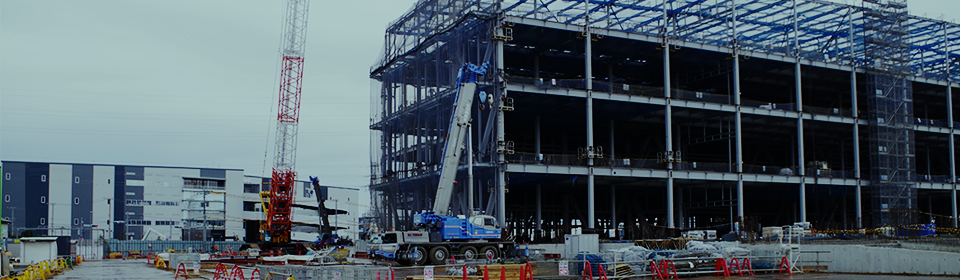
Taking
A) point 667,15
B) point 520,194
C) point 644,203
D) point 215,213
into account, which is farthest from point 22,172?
point 667,15

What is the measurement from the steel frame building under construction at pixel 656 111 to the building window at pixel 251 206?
65691 mm

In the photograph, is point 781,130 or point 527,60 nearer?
point 527,60

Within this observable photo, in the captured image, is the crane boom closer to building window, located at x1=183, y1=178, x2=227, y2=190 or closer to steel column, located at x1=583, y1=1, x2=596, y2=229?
steel column, located at x1=583, y1=1, x2=596, y2=229

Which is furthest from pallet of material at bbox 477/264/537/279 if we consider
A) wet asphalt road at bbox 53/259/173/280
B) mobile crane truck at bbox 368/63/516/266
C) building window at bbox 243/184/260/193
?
building window at bbox 243/184/260/193

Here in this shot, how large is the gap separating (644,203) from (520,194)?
44.9ft

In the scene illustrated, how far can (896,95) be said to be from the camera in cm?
6669

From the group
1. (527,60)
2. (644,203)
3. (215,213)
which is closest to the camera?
(527,60)

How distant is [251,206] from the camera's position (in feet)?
431

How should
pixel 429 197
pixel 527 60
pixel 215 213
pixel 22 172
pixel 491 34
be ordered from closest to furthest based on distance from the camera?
pixel 491 34 < pixel 429 197 < pixel 527 60 < pixel 22 172 < pixel 215 213

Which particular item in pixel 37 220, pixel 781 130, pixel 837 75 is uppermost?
pixel 837 75

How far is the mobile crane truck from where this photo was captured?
3853 centimetres

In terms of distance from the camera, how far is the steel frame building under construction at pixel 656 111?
54.5 m

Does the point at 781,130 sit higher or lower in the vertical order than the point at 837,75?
lower

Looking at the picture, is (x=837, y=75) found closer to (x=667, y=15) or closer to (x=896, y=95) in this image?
(x=896, y=95)
